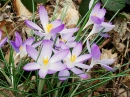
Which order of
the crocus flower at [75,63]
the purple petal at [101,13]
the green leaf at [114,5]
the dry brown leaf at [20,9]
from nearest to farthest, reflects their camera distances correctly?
the crocus flower at [75,63] → the purple petal at [101,13] → the green leaf at [114,5] → the dry brown leaf at [20,9]

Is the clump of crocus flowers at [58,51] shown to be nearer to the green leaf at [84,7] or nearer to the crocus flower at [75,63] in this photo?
the crocus flower at [75,63]

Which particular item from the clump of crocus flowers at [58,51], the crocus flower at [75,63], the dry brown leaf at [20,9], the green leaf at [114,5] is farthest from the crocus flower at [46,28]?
the dry brown leaf at [20,9]

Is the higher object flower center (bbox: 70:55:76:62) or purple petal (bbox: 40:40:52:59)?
purple petal (bbox: 40:40:52:59)

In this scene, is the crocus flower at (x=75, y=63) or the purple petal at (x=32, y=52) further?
the crocus flower at (x=75, y=63)

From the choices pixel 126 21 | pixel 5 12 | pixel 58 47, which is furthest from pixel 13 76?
pixel 126 21

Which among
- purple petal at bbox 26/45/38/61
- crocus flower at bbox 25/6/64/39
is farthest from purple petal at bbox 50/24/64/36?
purple petal at bbox 26/45/38/61

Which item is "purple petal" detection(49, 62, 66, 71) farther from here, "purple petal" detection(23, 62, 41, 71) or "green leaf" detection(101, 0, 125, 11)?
"green leaf" detection(101, 0, 125, 11)

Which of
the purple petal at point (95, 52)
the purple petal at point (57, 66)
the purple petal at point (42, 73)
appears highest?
the purple petal at point (95, 52)

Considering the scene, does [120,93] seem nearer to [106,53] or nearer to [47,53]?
[106,53]

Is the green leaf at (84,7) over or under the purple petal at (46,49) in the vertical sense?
over
